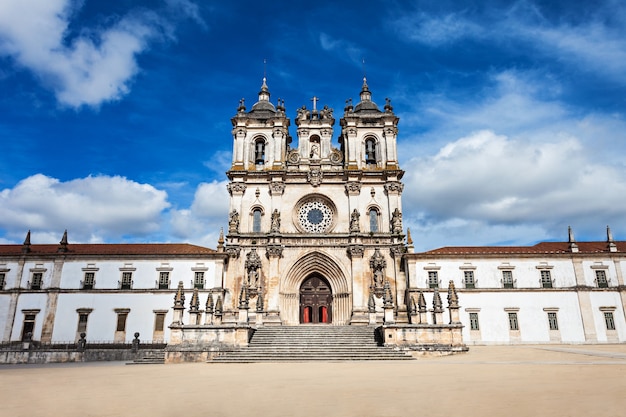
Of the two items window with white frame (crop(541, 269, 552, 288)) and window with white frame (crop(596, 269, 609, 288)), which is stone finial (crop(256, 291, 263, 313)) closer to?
window with white frame (crop(541, 269, 552, 288))

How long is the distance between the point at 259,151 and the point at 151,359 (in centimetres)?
1970

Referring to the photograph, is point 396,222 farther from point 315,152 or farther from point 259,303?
point 259,303

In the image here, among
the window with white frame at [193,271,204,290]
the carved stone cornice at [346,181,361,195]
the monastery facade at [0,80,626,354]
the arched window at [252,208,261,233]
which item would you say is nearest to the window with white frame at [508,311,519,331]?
the monastery facade at [0,80,626,354]

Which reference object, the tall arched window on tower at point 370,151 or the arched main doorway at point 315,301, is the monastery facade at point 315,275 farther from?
the tall arched window on tower at point 370,151

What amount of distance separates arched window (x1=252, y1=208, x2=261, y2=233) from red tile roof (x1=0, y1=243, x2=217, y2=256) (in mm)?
3770

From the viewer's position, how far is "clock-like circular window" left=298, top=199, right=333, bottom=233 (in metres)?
34.0

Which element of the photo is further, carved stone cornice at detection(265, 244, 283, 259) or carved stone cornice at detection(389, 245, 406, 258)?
carved stone cornice at detection(389, 245, 406, 258)

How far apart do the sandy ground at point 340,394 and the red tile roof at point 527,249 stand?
65.8 ft

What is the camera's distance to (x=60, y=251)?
33.5 m

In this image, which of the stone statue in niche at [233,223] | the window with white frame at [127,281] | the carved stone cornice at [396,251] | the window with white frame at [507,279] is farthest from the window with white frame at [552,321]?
the window with white frame at [127,281]

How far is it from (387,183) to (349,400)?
87.2 feet

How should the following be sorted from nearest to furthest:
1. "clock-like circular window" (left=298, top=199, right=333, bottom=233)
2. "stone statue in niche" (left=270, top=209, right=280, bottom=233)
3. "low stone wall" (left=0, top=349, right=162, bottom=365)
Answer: "low stone wall" (left=0, top=349, right=162, bottom=365)
"stone statue in niche" (left=270, top=209, right=280, bottom=233)
"clock-like circular window" (left=298, top=199, right=333, bottom=233)

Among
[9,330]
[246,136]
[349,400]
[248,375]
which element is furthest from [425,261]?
[9,330]

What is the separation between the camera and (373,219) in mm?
33906
